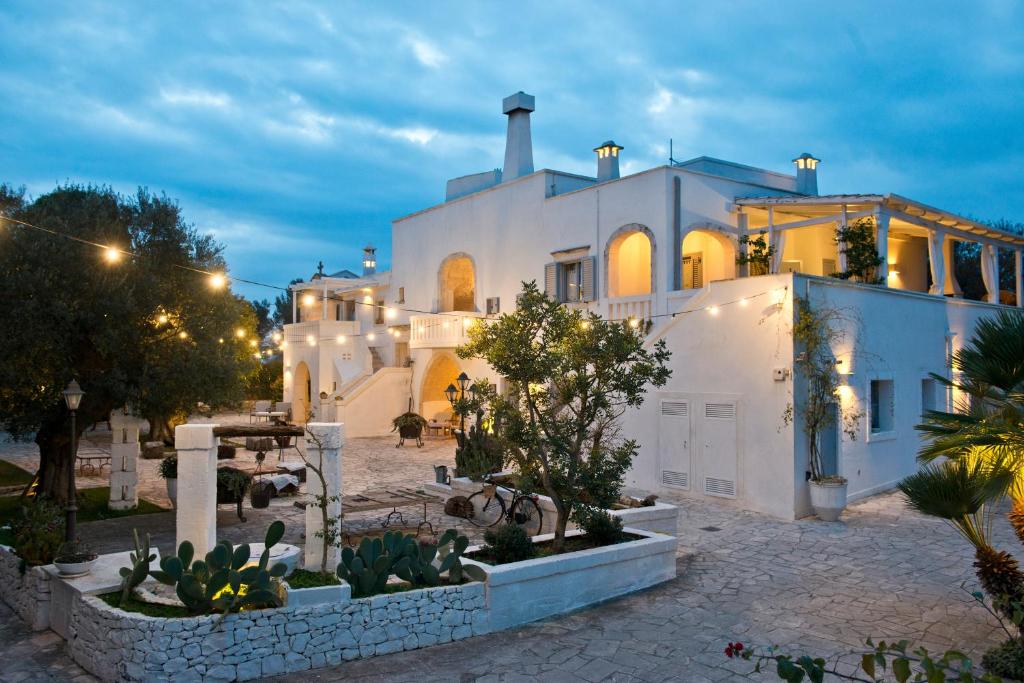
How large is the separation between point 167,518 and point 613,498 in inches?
311

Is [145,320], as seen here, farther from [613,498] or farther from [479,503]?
[613,498]

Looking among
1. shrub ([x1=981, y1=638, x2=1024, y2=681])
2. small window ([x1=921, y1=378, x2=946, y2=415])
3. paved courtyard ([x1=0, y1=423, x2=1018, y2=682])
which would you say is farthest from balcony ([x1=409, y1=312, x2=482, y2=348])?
shrub ([x1=981, y1=638, x2=1024, y2=681])

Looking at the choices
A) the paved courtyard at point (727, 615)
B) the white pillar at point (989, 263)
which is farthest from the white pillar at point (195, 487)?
the white pillar at point (989, 263)

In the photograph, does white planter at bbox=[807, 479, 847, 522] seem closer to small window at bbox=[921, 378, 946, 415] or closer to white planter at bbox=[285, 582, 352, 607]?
small window at bbox=[921, 378, 946, 415]

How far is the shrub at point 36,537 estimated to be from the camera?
779 cm

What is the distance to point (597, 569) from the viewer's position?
807 cm

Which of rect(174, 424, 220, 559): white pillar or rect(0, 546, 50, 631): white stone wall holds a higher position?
rect(174, 424, 220, 559): white pillar

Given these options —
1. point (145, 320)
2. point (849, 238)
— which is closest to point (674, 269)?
point (849, 238)

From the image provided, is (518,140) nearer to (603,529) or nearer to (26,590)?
(603,529)

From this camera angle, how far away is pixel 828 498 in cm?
1171

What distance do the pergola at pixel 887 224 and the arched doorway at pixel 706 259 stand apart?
0.62 meters

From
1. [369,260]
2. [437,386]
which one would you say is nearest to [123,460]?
[437,386]

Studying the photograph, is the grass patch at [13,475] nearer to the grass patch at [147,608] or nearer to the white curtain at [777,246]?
the grass patch at [147,608]

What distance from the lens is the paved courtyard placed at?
6.34 metres
